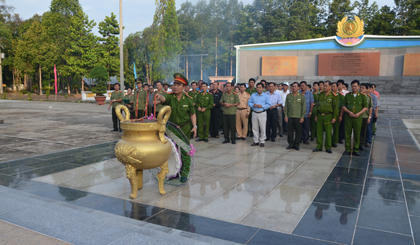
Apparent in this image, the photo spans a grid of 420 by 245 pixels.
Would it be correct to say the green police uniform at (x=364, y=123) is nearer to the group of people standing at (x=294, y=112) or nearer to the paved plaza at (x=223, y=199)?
the group of people standing at (x=294, y=112)

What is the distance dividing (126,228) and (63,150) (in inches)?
206

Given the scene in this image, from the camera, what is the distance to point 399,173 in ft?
18.4

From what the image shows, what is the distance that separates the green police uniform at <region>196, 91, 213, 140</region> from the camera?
8.94 m

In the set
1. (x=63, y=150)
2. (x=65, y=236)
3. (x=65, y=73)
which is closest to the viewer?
(x=65, y=236)

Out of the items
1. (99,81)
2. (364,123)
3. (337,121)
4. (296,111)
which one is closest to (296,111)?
(296,111)

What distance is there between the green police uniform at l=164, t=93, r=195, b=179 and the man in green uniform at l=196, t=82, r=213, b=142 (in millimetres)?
3705

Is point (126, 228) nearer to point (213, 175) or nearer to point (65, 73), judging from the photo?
point (213, 175)

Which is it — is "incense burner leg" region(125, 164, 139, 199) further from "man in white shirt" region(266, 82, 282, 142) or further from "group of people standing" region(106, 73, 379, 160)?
"man in white shirt" region(266, 82, 282, 142)

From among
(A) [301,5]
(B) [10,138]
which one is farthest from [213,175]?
(A) [301,5]

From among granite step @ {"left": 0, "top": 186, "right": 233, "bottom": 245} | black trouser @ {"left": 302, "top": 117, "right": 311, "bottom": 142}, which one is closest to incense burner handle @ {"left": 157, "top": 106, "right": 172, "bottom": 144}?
granite step @ {"left": 0, "top": 186, "right": 233, "bottom": 245}

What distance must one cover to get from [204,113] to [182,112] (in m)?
4.00

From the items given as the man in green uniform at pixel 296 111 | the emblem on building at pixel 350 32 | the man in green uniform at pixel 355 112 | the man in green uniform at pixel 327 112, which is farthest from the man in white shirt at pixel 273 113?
the emblem on building at pixel 350 32

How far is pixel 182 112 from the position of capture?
199 inches

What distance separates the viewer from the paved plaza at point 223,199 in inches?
121
